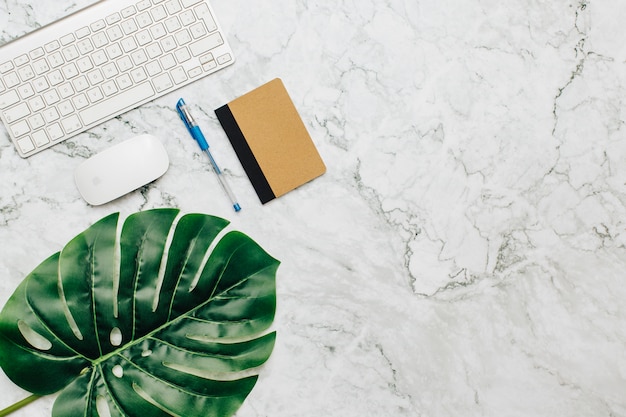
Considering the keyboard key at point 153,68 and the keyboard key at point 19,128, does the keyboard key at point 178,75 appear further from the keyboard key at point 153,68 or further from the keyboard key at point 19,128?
the keyboard key at point 19,128

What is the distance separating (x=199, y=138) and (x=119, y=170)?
0.39 ft

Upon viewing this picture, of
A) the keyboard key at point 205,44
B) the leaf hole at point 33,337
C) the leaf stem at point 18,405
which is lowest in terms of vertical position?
the leaf stem at point 18,405

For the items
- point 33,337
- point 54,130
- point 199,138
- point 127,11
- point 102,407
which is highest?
point 127,11

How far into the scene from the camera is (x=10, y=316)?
0.79 m

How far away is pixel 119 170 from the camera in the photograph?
31.2 inches

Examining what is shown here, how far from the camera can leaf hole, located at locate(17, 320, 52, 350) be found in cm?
80

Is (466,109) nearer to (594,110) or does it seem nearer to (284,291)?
(594,110)

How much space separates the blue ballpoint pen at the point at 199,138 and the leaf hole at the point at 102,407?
13.0 inches

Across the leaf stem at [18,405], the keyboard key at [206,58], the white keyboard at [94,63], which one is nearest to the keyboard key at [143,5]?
the white keyboard at [94,63]

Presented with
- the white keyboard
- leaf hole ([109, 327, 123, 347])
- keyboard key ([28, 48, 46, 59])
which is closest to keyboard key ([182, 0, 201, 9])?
the white keyboard

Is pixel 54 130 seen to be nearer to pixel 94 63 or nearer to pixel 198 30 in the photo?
pixel 94 63

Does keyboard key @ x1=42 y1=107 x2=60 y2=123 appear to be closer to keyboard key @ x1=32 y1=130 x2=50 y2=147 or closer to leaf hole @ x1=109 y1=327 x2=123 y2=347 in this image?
keyboard key @ x1=32 y1=130 x2=50 y2=147

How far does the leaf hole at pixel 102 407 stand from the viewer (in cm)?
81

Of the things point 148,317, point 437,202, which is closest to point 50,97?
point 148,317
